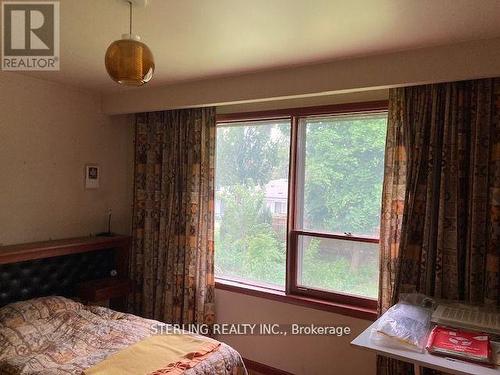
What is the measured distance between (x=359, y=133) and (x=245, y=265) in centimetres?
159

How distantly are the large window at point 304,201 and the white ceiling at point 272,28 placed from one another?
2.14ft

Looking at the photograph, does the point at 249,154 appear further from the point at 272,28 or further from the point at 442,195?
the point at 442,195

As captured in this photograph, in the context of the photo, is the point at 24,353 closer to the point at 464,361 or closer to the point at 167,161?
the point at 167,161

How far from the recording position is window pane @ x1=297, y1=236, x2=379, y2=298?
2.78m

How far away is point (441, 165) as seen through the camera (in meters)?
2.37

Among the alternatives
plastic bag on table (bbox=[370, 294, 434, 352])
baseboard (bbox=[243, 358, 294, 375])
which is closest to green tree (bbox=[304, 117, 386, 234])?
plastic bag on table (bbox=[370, 294, 434, 352])

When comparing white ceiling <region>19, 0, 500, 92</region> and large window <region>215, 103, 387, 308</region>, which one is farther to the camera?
large window <region>215, 103, 387, 308</region>

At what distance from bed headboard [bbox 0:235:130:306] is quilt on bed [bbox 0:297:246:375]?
206 millimetres

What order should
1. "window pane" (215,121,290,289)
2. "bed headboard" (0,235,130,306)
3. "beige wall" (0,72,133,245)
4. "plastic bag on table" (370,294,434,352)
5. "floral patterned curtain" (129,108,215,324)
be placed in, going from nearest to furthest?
"plastic bag on table" (370,294,434,352) < "bed headboard" (0,235,130,306) < "beige wall" (0,72,133,245) < "window pane" (215,121,290,289) < "floral patterned curtain" (129,108,215,324)

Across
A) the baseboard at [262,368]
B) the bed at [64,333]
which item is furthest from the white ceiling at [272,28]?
the baseboard at [262,368]

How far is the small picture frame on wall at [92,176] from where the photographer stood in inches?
144

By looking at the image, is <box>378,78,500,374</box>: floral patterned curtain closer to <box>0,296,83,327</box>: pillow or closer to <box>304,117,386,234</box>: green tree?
<box>304,117,386,234</box>: green tree

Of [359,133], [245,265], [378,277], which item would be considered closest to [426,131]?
[359,133]

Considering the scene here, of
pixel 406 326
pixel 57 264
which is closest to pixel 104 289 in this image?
pixel 57 264
